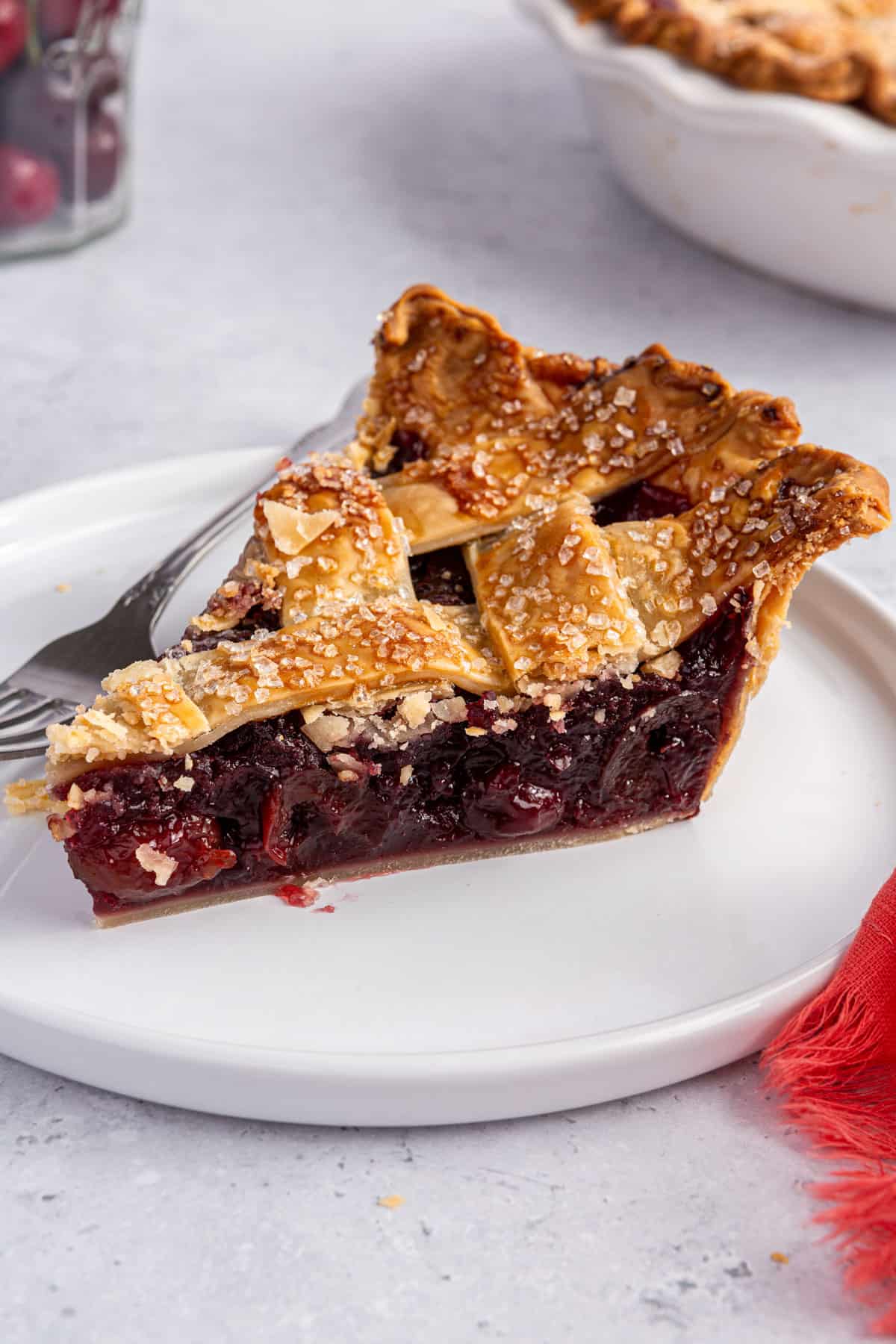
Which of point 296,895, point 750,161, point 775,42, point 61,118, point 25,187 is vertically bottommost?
point 296,895

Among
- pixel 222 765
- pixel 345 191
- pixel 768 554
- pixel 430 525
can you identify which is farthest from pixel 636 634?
pixel 345 191

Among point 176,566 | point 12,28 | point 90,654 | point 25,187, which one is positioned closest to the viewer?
point 90,654

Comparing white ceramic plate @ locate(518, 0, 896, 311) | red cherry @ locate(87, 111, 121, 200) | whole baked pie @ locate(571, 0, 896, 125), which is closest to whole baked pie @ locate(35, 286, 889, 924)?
white ceramic plate @ locate(518, 0, 896, 311)

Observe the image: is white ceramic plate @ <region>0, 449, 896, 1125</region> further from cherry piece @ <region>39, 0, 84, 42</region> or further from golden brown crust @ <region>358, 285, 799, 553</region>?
cherry piece @ <region>39, 0, 84, 42</region>

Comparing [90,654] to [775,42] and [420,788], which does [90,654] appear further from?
[775,42]

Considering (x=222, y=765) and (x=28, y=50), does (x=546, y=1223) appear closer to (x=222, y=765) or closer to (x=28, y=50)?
(x=222, y=765)

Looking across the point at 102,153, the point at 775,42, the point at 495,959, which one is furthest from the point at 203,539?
the point at 775,42

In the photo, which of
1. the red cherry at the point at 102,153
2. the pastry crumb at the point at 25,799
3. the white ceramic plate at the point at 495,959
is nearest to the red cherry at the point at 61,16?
the red cherry at the point at 102,153
